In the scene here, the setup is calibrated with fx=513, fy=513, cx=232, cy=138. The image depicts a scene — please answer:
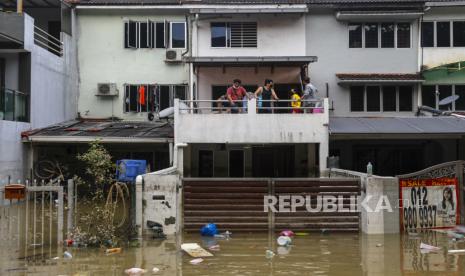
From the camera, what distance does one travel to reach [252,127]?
16.7m

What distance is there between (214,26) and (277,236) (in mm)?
11025

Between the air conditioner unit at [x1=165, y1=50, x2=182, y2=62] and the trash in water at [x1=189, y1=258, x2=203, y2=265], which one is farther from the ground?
the air conditioner unit at [x1=165, y1=50, x2=182, y2=62]

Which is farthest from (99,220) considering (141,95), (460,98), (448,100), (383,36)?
(460,98)

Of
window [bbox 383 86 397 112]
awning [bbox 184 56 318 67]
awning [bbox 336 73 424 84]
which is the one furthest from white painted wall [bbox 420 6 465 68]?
awning [bbox 184 56 318 67]

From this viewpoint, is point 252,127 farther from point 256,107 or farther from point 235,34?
point 235,34

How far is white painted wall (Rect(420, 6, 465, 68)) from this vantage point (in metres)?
20.6

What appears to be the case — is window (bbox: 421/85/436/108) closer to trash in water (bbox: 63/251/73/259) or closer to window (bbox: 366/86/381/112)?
window (bbox: 366/86/381/112)

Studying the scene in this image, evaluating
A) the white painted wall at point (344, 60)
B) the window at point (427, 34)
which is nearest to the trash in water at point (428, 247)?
the white painted wall at point (344, 60)

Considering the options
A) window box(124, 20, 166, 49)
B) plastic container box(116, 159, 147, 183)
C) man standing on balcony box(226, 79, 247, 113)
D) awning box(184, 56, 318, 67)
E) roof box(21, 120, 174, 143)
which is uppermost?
window box(124, 20, 166, 49)

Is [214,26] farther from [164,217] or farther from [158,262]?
[158,262]

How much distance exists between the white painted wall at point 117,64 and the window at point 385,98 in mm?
7312

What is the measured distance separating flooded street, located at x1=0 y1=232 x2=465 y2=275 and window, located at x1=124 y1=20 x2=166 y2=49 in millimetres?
11972

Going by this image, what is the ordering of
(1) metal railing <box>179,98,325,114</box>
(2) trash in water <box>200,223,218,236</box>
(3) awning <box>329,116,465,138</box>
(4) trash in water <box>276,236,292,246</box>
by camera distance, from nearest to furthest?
(4) trash in water <box>276,236,292,246</box>
(2) trash in water <box>200,223,218,236</box>
(1) metal railing <box>179,98,325,114</box>
(3) awning <box>329,116,465,138</box>

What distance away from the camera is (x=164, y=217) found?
39.6 ft
